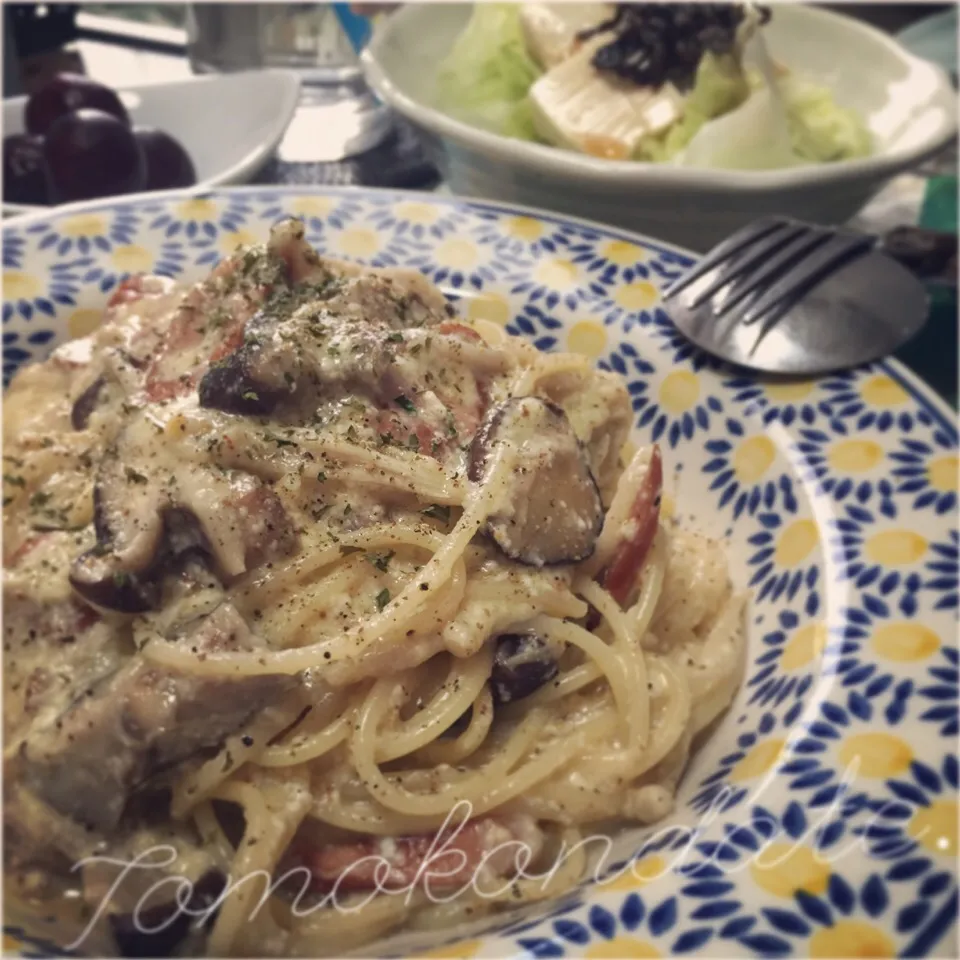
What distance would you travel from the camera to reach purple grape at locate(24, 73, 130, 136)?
413cm

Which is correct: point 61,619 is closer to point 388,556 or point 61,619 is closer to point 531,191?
point 388,556

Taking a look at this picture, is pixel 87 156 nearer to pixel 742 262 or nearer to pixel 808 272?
pixel 742 262

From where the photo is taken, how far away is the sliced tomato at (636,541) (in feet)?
7.30

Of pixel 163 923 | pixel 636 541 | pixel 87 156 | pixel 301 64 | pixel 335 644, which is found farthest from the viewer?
pixel 301 64

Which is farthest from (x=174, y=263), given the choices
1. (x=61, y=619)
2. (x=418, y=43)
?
(x=418, y=43)

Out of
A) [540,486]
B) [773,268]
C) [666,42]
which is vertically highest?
[666,42]

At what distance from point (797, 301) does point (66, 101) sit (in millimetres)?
3192

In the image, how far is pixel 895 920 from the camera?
1.45 m

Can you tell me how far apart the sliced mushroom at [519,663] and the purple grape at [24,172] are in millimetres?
3084

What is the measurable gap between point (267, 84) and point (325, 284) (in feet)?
9.20

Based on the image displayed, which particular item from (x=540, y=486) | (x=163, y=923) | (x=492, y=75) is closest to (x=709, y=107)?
(x=492, y=75)

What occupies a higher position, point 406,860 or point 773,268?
point 773,268

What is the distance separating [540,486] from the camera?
203 centimetres

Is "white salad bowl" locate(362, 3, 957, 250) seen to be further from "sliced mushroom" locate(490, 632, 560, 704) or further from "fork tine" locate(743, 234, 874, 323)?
"sliced mushroom" locate(490, 632, 560, 704)
